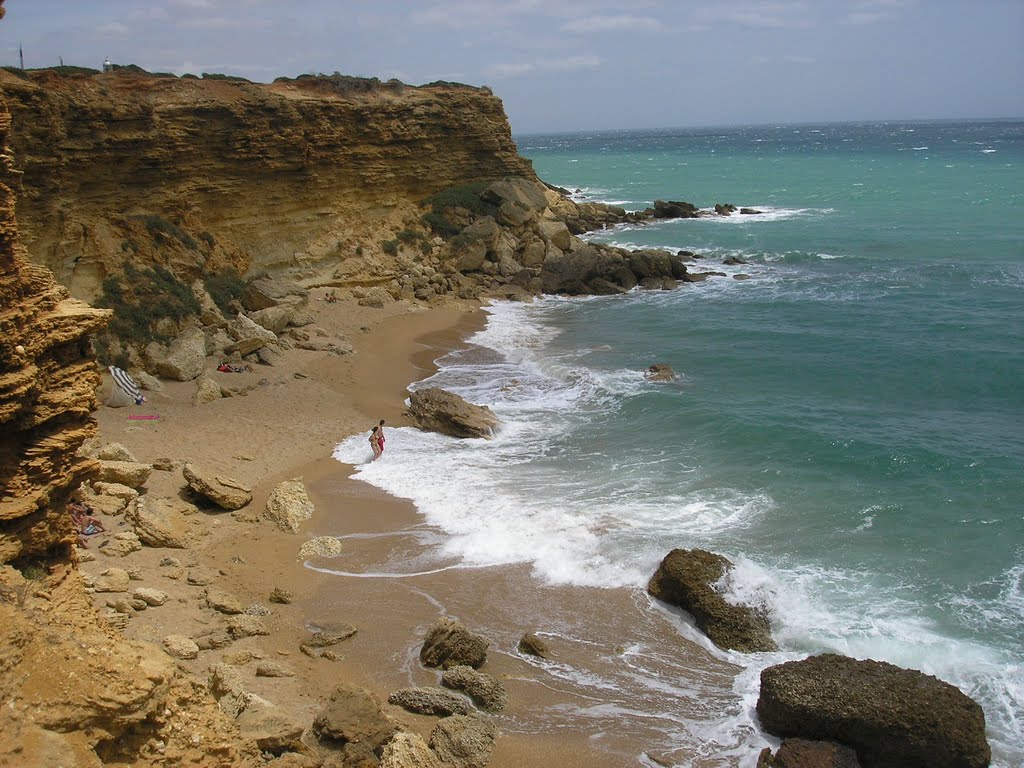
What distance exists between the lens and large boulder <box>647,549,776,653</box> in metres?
11.7

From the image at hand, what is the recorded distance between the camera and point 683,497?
52.6 feet

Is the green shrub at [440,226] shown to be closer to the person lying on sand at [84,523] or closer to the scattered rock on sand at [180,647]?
the person lying on sand at [84,523]

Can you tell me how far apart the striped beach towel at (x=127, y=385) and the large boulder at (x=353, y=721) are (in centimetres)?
1291

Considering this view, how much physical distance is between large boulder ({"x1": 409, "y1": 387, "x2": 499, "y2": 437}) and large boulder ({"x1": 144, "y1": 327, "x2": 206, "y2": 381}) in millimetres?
6029

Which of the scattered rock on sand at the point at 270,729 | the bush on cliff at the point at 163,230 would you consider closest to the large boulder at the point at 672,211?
the bush on cliff at the point at 163,230

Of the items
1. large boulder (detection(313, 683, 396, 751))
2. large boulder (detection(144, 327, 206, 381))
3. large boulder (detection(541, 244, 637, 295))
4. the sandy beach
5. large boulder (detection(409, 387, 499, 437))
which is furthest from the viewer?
large boulder (detection(541, 244, 637, 295))

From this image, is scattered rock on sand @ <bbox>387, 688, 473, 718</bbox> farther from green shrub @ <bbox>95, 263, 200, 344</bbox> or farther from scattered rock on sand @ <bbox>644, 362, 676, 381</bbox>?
green shrub @ <bbox>95, 263, 200, 344</bbox>

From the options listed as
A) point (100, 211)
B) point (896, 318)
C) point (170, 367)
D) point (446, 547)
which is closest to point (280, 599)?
point (446, 547)

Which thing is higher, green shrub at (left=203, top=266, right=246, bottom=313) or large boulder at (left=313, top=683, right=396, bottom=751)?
green shrub at (left=203, top=266, right=246, bottom=313)

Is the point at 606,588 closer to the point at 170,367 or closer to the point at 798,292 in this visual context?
the point at 170,367

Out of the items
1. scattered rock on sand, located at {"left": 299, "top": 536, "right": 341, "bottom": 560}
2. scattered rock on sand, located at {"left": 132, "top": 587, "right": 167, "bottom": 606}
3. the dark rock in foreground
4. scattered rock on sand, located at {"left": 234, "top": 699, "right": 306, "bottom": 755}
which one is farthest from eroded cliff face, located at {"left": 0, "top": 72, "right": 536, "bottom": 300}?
the dark rock in foreground

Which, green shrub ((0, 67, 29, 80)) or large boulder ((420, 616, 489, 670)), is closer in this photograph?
large boulder ((420, 616, 489, 670))

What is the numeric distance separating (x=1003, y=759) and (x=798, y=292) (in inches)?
1055

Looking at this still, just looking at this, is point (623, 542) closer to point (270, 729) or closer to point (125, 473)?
point (270, 729)
